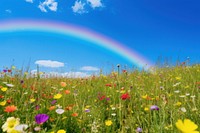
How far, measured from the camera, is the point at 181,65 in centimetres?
685

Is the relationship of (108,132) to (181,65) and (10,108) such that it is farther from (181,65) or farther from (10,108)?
(181,65)

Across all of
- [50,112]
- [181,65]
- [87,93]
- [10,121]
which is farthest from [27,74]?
[181,65]

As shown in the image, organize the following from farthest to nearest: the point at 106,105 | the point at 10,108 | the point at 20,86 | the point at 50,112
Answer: the point at 20,86 → the point at 106,105 → the point at 50,112 → the point at 10,108

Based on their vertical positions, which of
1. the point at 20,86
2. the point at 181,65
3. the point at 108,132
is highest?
the point at 181,65

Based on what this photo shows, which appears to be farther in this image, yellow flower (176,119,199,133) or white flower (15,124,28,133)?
white flower (15,124,28,133)

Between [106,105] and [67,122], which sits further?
[106,105]

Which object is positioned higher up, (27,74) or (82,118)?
(27,74)

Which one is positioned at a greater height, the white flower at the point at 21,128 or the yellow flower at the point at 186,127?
the yellow flower at the point at 186,127

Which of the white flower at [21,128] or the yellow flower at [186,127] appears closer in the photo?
the yellow flower at [186,127]

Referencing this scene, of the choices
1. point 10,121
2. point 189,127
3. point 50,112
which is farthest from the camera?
point 50,112

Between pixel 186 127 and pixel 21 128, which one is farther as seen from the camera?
pixel 21 128

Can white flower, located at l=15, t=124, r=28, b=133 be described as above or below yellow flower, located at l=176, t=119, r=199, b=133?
below

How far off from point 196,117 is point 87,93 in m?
2.27

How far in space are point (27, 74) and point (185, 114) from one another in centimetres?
299
